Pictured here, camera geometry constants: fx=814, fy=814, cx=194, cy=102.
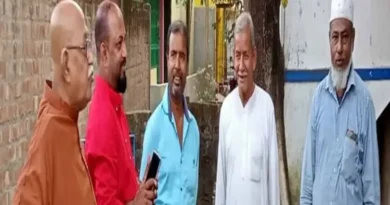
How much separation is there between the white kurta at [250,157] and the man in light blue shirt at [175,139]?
0.85ft

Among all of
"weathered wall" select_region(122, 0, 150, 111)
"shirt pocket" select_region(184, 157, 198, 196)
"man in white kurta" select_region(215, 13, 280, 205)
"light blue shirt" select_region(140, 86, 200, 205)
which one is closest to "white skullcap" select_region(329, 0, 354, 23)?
"man in white kurta" select_region(215, 13, 280, 205)

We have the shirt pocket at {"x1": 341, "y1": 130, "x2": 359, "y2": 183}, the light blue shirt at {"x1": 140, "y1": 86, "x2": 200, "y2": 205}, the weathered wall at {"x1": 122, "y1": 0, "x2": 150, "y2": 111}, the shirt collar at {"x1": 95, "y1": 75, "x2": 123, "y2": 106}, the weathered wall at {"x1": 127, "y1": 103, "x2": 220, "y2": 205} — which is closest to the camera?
the shirt collar at {"x1": 95, "y1": 75, "x2": 123, "y2": 106}

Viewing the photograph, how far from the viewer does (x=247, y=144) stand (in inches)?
207

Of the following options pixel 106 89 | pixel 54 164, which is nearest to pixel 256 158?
pixel 106 89

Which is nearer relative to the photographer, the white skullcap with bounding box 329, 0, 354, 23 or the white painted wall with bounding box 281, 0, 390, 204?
the white skullcap with bounding box 329, 0, 354, 23

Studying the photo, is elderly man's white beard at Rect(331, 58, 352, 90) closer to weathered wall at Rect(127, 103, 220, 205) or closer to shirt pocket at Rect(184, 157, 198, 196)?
shirt pocket at Rect(184, 157, 198, 196)

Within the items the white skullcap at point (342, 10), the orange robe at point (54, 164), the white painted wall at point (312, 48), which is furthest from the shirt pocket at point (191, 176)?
the white painted wall at point (312, 48)

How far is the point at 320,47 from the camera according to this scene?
8.45m

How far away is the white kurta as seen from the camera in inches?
206

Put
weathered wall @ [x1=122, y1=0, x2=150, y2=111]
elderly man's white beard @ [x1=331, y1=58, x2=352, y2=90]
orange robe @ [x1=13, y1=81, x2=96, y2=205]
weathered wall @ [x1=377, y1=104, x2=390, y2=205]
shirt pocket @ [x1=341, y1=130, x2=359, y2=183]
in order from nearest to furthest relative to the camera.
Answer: orange robe @ [x1=13, y1=81, x2=96, y2=205] → shirt pocket @ [x1=341, y1=130, x2=359, y2=183] → elderly man's white beard @ [x1=331, y1=58, x2=352, y2=90] → weathered wall @ [x1=377, y1=104, x2=390, y2=205] → weathered wall @ [x1=122, y1=0, x2=150, y2=111]

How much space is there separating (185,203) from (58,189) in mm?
2037

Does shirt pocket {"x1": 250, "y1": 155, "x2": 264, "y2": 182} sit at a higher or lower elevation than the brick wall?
lower

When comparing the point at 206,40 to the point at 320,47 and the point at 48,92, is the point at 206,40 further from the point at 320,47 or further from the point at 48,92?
the point at 48,92

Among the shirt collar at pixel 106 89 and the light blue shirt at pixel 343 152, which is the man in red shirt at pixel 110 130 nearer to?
the shirt collar at pixel 106 89
